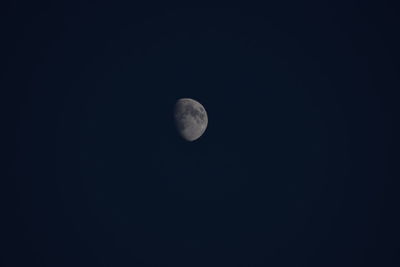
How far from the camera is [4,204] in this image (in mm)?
23188

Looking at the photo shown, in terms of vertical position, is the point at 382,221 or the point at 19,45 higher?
the point at 19,45

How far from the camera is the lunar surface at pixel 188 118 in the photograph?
22.2 m

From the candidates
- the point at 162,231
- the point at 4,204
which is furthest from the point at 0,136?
the point at 162,231

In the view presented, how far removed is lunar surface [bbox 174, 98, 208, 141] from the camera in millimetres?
22156

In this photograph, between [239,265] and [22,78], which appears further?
[22,78]

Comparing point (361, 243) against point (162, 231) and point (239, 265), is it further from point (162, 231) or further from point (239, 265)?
point (162, 231)

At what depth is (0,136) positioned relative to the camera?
90.3 ft

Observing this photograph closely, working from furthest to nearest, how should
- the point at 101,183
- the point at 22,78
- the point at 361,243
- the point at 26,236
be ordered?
the point at 22,78
the point at 101,183
the point at 361,243
the point at 26,236

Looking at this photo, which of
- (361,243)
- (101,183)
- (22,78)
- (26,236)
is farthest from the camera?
(22,78)

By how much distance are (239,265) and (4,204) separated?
15704mm

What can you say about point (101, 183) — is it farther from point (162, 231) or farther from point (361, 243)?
point (361, 243)

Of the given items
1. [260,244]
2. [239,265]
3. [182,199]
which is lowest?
[239,265]

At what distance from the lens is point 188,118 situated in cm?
2225

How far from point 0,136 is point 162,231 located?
14322 mm
